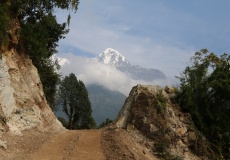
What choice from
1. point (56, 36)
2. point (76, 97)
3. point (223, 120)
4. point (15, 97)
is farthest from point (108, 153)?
point (76, 97)

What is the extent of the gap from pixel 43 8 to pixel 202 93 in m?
16.2

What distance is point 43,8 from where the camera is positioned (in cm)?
2983

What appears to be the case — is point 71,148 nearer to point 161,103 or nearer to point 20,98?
point 20,98

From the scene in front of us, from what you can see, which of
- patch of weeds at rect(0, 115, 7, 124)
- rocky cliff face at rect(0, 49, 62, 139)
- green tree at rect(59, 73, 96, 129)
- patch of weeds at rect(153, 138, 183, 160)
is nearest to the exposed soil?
patch of weeds at rect(0, 115, 7, 124)

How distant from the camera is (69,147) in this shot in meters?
19.7

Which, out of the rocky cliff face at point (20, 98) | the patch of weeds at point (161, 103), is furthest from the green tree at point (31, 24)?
the patch of weeds at point (161, 103)

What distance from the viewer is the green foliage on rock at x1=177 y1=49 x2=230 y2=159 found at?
25172mm

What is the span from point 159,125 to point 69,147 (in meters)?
7.72

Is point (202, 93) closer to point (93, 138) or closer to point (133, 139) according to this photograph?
point (133, 139)

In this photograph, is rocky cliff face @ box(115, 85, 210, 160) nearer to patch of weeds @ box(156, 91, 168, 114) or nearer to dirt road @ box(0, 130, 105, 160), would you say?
patch of weeds @ box(156, 91, 168, 114)

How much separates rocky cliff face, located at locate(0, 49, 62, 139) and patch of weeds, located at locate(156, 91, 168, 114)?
910 centimetres

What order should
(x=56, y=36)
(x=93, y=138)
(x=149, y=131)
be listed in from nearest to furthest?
(x=93, y=138) < (x=149, y=131) < (x=56, y=36)

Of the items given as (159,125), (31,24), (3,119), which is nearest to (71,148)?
(3,119)

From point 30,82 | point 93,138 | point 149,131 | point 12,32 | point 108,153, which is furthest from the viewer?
point 30,82
